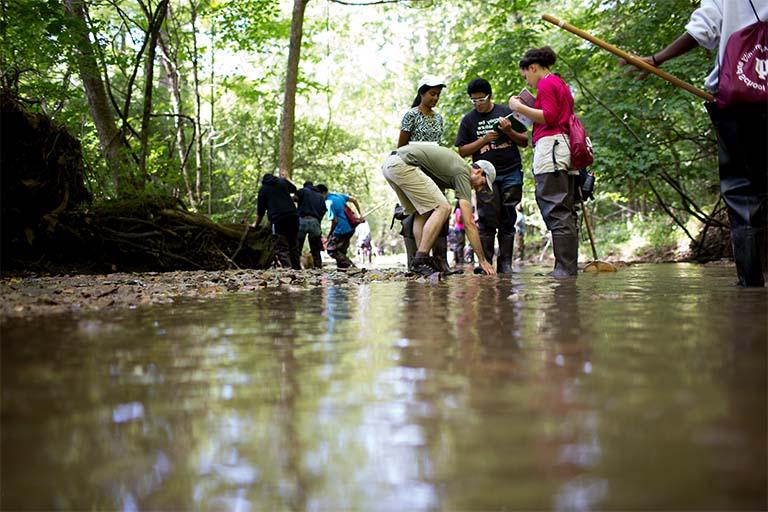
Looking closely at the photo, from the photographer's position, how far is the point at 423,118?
277 inches

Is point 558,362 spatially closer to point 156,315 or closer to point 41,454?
point 41,454

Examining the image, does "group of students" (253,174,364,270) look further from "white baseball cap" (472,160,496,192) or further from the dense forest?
"white baseball cap" (472,160,496,192)

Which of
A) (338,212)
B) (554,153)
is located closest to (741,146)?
(554,153)

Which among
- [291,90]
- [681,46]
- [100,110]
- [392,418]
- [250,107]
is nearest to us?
[392,418]

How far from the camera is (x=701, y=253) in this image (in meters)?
11.6

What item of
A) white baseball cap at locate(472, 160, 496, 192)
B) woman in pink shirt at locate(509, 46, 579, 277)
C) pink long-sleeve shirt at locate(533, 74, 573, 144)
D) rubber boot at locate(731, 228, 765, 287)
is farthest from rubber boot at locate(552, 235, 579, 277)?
rubber boot at locate(731, 228, 765, 287)

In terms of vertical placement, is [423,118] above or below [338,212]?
above

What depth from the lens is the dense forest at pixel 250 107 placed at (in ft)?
27.0

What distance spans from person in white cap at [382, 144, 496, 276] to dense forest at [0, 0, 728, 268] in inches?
80.5

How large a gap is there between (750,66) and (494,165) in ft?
13.1

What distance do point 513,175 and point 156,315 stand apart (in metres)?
5.38

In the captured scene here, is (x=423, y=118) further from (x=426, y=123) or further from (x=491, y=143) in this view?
(x=491, y=143)

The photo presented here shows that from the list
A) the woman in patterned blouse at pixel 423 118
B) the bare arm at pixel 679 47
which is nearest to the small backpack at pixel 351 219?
the woman in patterned blouse at pixel 423 118

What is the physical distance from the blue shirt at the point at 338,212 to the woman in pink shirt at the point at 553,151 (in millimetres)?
7904
